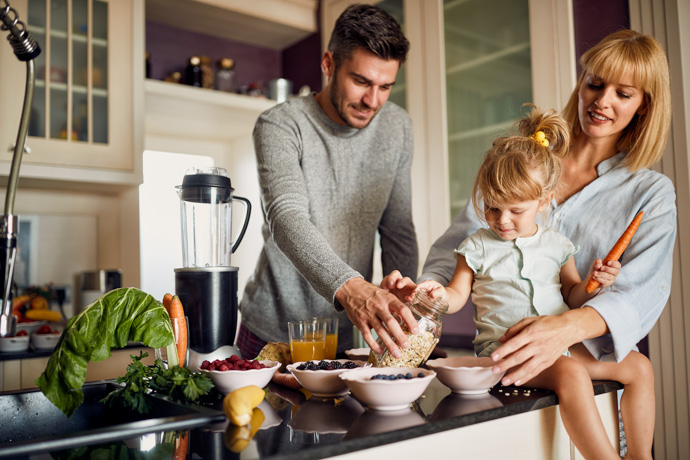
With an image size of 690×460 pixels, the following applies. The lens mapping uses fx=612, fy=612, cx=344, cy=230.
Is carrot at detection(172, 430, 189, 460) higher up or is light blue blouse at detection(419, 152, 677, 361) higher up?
light blue blouse at detection(419, 152, 677, 361)

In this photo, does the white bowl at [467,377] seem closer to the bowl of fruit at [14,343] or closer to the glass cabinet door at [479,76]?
the glass cabinet door at [479,76]

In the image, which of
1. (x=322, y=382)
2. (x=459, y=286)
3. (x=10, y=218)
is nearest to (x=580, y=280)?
(x=459, y=286)

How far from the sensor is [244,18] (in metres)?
3.28

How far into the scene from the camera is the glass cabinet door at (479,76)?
2.42m

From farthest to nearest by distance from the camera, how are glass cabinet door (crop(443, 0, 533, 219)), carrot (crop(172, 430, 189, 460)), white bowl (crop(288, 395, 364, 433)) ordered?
glass cabinet door (crop(443, 0, 533, 219)), white bowl (crop(288, 395, 364, 433)), carrot (crop(172, 430, 189, 460))

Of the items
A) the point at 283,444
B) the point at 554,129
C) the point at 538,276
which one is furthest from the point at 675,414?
the point at 283,444

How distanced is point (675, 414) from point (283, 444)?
1582 mm

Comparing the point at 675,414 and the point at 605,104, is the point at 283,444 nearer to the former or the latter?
the point at 605,104

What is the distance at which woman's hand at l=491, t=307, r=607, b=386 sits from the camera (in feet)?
3.66

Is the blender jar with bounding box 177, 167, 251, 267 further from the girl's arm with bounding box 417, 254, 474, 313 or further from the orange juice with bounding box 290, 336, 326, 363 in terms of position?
the girl's arm with bounding box 417, 254, 474, 313

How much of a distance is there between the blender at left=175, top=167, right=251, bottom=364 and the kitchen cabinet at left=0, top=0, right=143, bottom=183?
144 centimetres

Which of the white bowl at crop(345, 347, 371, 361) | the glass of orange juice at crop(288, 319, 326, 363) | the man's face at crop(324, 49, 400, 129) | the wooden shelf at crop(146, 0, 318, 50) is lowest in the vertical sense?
the white bowl at crop(345, 347, 371, 361)

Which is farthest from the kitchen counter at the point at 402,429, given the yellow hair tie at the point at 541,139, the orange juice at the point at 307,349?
the yellow hair tie at the point at 541,139

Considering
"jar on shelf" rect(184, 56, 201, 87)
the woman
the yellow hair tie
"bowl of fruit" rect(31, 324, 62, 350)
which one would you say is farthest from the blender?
"jar on shelf" rect(184, 56, 201, 87)
